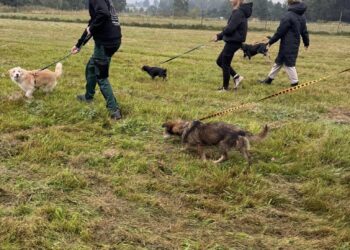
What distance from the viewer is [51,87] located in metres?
7.98

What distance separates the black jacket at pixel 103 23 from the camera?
623 centimetres

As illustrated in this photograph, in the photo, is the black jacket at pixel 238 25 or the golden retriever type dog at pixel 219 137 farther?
the black jacket at pixel 238 25

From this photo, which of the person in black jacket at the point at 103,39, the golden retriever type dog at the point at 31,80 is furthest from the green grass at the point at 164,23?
the person in black jacket at the point at 103,39

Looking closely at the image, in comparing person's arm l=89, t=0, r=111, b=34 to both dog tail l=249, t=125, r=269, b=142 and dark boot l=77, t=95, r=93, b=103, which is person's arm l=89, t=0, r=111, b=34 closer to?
dark boot l=77, t=95, r=93, b=103

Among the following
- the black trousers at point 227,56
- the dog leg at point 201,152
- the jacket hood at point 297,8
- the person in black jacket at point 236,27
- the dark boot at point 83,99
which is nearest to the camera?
the dog leg at point 201,152

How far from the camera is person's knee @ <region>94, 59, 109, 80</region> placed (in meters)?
6.64

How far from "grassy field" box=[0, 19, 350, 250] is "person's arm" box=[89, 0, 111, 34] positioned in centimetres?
142

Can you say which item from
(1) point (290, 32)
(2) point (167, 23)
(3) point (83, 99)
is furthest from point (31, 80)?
(2) point (167, 23)

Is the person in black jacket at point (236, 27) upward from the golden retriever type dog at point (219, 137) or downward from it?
upward

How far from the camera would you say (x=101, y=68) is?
6.67 metres

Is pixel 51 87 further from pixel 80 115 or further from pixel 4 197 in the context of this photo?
pixel 4 197

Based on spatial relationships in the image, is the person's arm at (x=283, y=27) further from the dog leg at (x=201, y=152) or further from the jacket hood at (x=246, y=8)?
the dog leg at (x=201, y=152)

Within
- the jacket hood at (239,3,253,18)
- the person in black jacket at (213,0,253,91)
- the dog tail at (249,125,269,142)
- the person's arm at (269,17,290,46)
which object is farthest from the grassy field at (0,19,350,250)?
the person's arm at (269,17,290,46)

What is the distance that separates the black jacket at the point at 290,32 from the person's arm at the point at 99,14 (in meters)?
4.99
